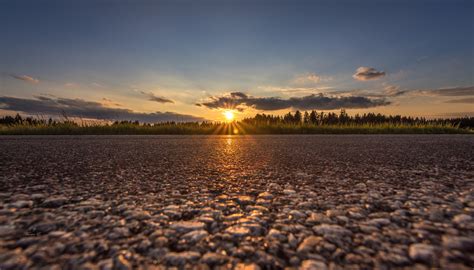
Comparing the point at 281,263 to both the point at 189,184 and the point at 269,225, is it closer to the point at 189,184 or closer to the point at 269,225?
the point at 269,225

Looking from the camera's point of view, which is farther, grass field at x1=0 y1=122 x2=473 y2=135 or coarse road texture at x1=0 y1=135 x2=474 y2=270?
grass field at x1=0 y1=122 x2=473 y2=135

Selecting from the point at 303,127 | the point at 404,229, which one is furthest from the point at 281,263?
the point at 303,127

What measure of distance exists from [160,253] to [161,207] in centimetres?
53

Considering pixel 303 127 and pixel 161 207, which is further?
pixel 303 127

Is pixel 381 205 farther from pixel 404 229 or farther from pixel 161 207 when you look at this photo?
pixel 161 207

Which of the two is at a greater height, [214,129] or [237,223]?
[237,223]

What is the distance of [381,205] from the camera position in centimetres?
140

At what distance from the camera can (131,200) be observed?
153cm

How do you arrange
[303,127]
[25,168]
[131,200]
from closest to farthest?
[131,200] → [25,168] → [303,127]

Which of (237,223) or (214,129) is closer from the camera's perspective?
(237,223)

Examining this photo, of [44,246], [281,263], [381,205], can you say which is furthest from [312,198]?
[44,246]

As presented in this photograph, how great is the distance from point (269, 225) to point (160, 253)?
19.3 inches

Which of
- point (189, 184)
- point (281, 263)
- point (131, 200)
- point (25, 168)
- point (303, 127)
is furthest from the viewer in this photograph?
point (303, 127)

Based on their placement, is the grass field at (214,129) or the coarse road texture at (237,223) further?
the grass field at (214,129)
